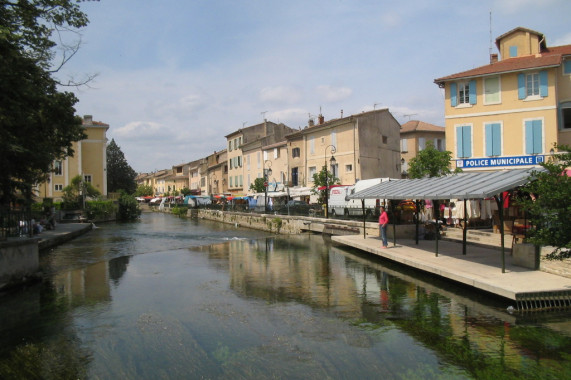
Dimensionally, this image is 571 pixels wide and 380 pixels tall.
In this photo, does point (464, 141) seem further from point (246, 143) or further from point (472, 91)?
point (246, 143)

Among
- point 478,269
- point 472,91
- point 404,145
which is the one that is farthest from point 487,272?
point 404,145

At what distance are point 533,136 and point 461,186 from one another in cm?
1211

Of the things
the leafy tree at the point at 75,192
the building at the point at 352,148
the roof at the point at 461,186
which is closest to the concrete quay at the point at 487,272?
the roof at the point at 461,186

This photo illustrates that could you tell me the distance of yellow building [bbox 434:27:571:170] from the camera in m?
21.0

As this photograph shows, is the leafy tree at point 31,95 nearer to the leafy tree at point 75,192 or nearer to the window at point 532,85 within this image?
the window at point 532,85

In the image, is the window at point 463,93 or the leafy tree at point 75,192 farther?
the leafy tree at point 75,192

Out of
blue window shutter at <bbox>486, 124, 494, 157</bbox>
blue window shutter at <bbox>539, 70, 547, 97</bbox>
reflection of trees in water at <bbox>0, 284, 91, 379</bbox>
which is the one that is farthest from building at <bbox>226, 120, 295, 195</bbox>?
reflection of trees in water at <bbox>0, 284, 91, 379</bbox>

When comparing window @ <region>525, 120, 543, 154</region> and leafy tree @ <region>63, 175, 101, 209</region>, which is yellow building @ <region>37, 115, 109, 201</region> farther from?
window @ <region>525, 120, 543, 154</region>

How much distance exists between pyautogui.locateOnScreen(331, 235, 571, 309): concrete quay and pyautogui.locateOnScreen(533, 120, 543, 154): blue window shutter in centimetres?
846

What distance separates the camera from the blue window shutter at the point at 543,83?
21.1 m

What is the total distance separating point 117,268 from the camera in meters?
16.2

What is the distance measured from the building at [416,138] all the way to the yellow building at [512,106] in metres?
17.5

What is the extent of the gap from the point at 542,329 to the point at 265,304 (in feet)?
19.1

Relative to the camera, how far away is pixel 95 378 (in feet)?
20.7
